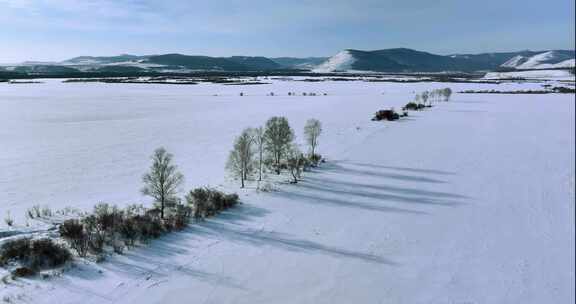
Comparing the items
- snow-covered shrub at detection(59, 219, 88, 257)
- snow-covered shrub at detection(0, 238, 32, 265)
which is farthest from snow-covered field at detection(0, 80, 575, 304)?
snow-covered shrub at detection(0, 238, 32, 265)

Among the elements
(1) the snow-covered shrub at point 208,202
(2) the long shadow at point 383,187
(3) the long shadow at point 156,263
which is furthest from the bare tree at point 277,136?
(3) the long shadow at point 156,263

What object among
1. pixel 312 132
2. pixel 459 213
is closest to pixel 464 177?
pixel 459 213

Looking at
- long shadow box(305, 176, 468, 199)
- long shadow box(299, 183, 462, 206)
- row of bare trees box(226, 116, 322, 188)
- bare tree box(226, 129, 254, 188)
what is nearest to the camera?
long shadow box(299, 183, 462, 206)

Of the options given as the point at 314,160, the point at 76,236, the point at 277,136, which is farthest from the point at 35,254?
the point at 314,160

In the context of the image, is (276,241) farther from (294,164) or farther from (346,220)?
(294,164)

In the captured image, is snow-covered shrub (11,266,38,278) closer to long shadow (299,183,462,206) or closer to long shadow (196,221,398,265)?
long shadow (196,221,398,265)

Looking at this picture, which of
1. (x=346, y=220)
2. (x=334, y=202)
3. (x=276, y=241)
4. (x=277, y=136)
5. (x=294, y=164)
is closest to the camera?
(x=276, y=241)

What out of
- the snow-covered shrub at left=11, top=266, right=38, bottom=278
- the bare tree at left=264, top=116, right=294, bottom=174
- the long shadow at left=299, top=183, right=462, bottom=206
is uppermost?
the bare tree at left=264, top=116, right=294, bottom=174

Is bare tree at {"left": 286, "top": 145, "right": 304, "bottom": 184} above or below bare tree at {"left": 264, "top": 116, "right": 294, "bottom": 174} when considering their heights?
below
